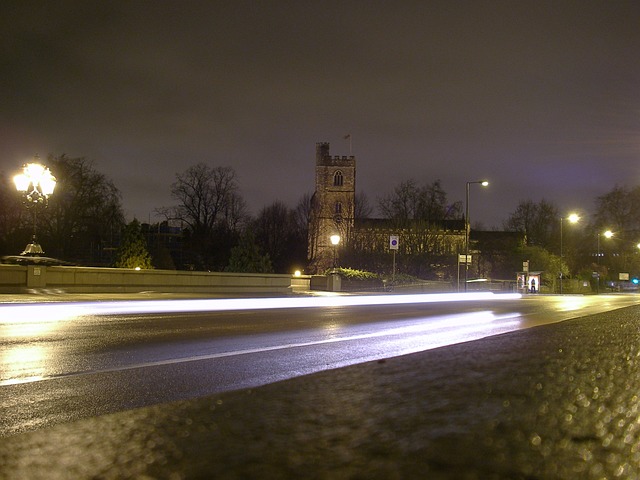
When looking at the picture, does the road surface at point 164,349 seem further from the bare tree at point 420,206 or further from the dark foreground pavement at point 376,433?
the bare tree at point 420,206

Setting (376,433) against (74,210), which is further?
(74,210)

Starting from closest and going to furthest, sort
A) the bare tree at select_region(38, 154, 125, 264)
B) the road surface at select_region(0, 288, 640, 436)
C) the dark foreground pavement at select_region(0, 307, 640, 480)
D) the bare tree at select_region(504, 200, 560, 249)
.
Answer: the dark foreground pavement at select_region(0, 307, 640, 480)
the road surface at select_region(0, 288, 640, 436)
the bare tree at select_region(38, 154, 125, 264)
the bare tree at select_region(504, 200, 560, 249)

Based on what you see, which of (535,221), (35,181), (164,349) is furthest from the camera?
(535,221)

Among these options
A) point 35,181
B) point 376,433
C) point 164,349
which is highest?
point 35,181

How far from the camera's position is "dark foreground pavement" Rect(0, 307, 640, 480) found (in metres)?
2.55

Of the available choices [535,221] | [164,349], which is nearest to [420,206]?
[535,221]

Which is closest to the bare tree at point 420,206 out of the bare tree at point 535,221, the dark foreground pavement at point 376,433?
the bare tree at point 535,221

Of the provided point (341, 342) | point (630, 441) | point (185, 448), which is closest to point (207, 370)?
point (341, 342)

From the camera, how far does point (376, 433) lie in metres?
3.01

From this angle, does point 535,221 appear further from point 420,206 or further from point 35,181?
point 35,181

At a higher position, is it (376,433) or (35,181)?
(35,181)

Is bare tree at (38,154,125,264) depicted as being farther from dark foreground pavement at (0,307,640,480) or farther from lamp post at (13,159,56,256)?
dark foreground pavement at (0,307,640,480)

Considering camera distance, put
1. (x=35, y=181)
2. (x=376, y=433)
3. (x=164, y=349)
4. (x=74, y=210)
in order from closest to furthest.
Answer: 1. (x=376, y=433)
2. (x=164, y=349)
3. (x=35, y=181)
4. (x=74, y=210)

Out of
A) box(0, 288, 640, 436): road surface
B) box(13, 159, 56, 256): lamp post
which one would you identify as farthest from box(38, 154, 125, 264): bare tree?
box(0, 288, 640, 436): road surface
